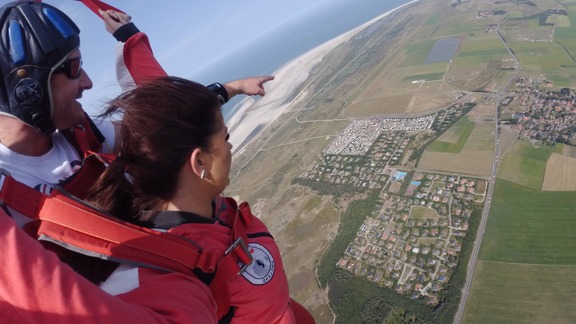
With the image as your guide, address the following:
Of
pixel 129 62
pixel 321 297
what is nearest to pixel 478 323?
pixel 321 297

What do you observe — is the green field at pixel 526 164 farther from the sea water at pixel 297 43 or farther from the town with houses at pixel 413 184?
the sea water at pixel 297 43

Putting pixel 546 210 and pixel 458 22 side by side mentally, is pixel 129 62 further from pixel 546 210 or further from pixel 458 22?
pixel 458 22

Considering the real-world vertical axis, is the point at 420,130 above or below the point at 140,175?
below

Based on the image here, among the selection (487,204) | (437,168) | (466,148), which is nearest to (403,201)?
(437,168)

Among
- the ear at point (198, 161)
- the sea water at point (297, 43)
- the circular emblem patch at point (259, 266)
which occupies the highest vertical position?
the ear at point (198, 161)

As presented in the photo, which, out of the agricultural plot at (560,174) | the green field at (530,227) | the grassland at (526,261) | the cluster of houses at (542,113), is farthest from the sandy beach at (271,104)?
the agricultural plot at (560,174)

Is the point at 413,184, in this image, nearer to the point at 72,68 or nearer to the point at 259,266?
the point at 259,266
